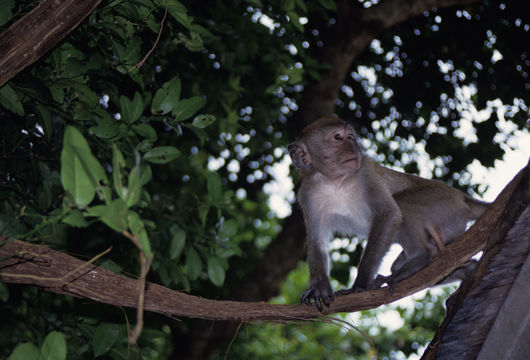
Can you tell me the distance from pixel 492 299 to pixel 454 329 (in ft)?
0.67

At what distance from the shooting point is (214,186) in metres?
3.46

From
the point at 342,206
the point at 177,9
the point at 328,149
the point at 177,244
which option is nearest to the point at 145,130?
the point at 177,9

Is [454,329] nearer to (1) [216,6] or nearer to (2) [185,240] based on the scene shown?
(2) [185,240]

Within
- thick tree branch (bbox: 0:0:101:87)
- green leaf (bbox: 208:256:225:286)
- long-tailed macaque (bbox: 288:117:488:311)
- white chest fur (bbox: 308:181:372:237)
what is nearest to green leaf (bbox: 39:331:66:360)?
thick tree branch (bbox: 0:0:101:87)

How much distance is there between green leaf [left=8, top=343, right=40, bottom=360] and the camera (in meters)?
1.68

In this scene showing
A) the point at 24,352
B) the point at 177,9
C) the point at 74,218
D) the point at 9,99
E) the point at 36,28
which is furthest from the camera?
the point at 177,9

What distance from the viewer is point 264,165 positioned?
21.8ft

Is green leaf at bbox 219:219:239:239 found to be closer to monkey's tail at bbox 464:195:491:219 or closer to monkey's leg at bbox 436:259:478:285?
monkey's leg at bbox 436:259:478:285

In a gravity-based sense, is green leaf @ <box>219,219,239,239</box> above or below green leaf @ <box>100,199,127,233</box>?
below

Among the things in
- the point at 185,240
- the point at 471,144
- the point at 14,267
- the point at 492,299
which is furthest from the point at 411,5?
the point at 14,267

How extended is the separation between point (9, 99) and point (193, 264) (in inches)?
59.3

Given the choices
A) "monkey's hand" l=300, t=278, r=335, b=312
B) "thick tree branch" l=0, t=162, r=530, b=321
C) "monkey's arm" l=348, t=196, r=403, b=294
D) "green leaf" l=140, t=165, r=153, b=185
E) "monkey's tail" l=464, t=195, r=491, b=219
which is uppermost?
"green leaf" l=140, t=165, r=153, b=185

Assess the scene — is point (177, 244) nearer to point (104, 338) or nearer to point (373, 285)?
point (104, 338)

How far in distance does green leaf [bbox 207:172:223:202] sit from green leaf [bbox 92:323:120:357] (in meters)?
0.99
